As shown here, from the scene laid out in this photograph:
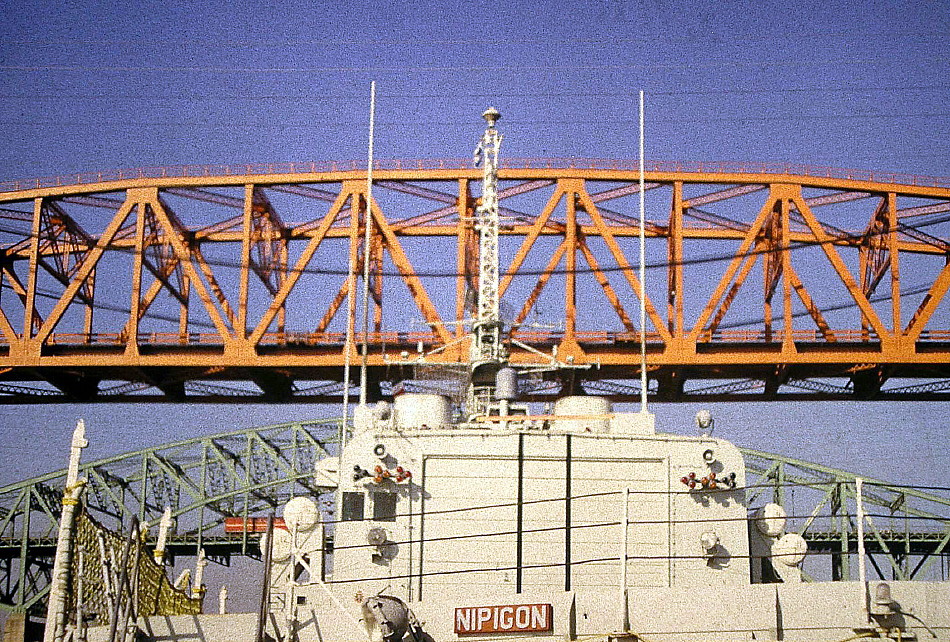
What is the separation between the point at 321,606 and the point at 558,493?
4929mm

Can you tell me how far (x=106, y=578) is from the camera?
793 inches

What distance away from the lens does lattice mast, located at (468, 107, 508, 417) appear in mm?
25578

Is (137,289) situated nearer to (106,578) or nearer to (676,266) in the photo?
(676,266)

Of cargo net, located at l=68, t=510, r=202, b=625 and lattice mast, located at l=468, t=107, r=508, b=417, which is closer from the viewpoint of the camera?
cargo net, located at l=68, t=510, r=202, b=625

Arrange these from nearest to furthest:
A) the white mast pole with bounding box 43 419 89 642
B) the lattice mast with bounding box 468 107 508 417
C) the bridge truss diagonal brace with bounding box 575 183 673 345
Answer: the white mast pole with bounding box 43 419 89 642 < the lattice mast with bounding box 468 107 508 417 < the bridge truss diagonal brace with bounding box 575 183 673 345

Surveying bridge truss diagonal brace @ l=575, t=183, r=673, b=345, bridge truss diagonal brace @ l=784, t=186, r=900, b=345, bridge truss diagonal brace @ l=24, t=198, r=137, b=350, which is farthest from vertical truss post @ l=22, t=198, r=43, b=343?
bridge truss diagonal brace @ l=784, t=186, r=900, b=345

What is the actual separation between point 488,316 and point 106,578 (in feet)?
31.9

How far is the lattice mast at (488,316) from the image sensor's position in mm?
25578

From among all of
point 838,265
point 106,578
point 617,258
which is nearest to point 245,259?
point 617,258

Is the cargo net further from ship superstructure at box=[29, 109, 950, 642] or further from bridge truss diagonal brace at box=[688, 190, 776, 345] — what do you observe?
bridge truss diagonal brace at box=[688, 190, 776, 345]

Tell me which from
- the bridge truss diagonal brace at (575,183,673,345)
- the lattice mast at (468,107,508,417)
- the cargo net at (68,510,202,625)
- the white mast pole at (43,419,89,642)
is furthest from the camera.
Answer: the bridge truss diagonal brace at (575,183,673,345)

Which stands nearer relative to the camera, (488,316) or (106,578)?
(106,578)

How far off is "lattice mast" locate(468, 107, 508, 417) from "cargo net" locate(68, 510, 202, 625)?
7492mm

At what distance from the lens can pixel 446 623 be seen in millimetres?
18672
